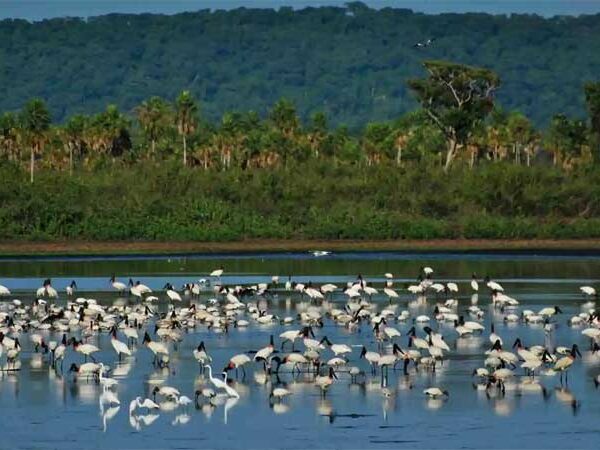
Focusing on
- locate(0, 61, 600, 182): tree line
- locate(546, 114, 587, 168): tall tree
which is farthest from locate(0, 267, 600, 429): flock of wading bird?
locate(546, 114, 587, 168): tall tree

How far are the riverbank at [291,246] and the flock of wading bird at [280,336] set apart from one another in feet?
61.3

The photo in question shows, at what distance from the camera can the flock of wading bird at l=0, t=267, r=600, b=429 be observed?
25.4 m

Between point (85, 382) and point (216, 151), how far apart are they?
81990 mm

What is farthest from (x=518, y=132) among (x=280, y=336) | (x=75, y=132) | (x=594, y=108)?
(x=280, y=336)

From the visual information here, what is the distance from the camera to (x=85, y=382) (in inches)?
1041

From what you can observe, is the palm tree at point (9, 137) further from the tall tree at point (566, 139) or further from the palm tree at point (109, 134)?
the tall tree at point (566, 139)

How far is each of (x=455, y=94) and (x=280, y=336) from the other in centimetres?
6112

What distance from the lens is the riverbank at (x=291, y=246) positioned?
212ft

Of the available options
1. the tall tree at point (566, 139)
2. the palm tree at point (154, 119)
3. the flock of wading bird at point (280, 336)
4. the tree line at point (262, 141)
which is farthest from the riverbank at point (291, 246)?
the palm tree at point (154, 119)

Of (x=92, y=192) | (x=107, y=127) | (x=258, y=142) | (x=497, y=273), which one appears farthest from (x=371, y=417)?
(x=107, y=127)

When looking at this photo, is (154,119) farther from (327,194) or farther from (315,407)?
(315,407)

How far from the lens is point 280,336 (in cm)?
3111

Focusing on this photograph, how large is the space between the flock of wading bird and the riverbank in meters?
18.7

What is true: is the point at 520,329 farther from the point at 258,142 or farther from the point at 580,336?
the point at 258,142
